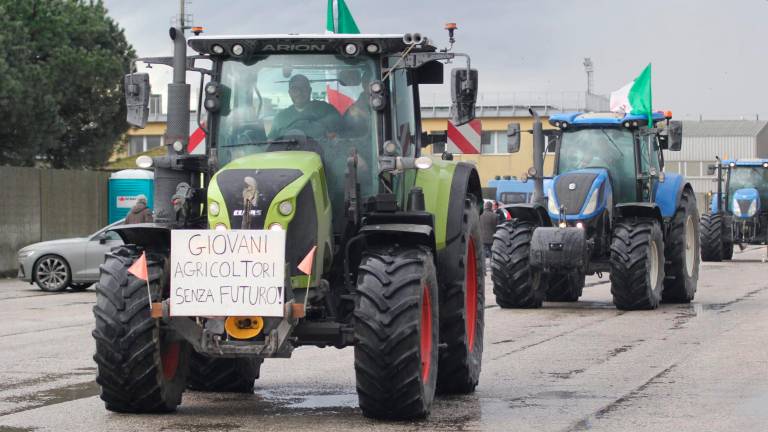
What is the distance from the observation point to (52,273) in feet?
89.5

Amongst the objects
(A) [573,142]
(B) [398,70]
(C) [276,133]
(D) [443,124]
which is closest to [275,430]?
(C) [276,133]

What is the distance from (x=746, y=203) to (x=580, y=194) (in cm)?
2044

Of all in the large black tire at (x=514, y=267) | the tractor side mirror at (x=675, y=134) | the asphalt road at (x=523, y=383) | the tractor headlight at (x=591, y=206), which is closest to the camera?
the asphalt road at (x=523, y=383)

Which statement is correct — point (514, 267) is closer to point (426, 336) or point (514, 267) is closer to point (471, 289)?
point (471, 289)

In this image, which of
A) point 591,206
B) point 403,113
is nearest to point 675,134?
point 591,206

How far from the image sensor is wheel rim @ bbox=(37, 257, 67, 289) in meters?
27.2

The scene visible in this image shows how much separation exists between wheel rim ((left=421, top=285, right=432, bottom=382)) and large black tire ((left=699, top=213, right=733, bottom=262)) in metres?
29.0

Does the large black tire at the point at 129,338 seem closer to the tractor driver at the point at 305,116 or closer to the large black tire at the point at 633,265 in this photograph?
the tractor driver at the point at 305,116

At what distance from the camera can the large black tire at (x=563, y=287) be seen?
2247 centimetres

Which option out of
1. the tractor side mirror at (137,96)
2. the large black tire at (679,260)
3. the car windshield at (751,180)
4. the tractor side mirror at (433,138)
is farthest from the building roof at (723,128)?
the tractor side mirror at (137,96)

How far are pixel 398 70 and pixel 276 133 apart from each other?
113 centimetres

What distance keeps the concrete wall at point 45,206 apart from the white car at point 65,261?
5041 mm

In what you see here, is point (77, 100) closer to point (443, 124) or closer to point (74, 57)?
point (74, 57)

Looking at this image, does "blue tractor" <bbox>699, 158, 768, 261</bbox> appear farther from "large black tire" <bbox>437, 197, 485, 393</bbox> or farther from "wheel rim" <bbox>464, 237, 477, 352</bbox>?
"large black tire" <bbox>437, 197, 485, 393</bbox>
